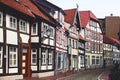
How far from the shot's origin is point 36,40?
35.4 meters

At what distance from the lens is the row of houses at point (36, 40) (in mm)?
28723

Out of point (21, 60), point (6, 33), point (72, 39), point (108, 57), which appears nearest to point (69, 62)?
point (72, 39)

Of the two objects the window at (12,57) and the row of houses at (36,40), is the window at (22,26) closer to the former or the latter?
the row of houses at (36,40)

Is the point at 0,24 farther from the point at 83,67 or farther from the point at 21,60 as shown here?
the point at 83,67

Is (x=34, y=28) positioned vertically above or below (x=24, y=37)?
above

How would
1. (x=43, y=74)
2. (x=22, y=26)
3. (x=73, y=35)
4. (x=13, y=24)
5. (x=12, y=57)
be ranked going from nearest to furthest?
(x=12, y=57) < (x=13, y=24) < (x=22, y=26) < (x=43, y=74) < (x=73, y=35)

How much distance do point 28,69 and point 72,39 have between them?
21669mm

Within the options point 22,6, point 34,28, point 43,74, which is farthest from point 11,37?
point 43,74

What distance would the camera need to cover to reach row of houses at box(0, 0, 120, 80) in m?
28.7

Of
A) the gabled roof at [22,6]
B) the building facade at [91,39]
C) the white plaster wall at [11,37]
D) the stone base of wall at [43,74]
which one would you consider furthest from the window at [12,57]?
the building facade at [91,39]

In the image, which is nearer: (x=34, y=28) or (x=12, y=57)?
(x=12, y=57)

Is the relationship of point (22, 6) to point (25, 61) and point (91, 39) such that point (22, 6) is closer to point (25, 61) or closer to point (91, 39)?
point (25, 61)

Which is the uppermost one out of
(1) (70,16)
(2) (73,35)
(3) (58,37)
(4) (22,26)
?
(1) (70,16)

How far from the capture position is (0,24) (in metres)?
27.4
